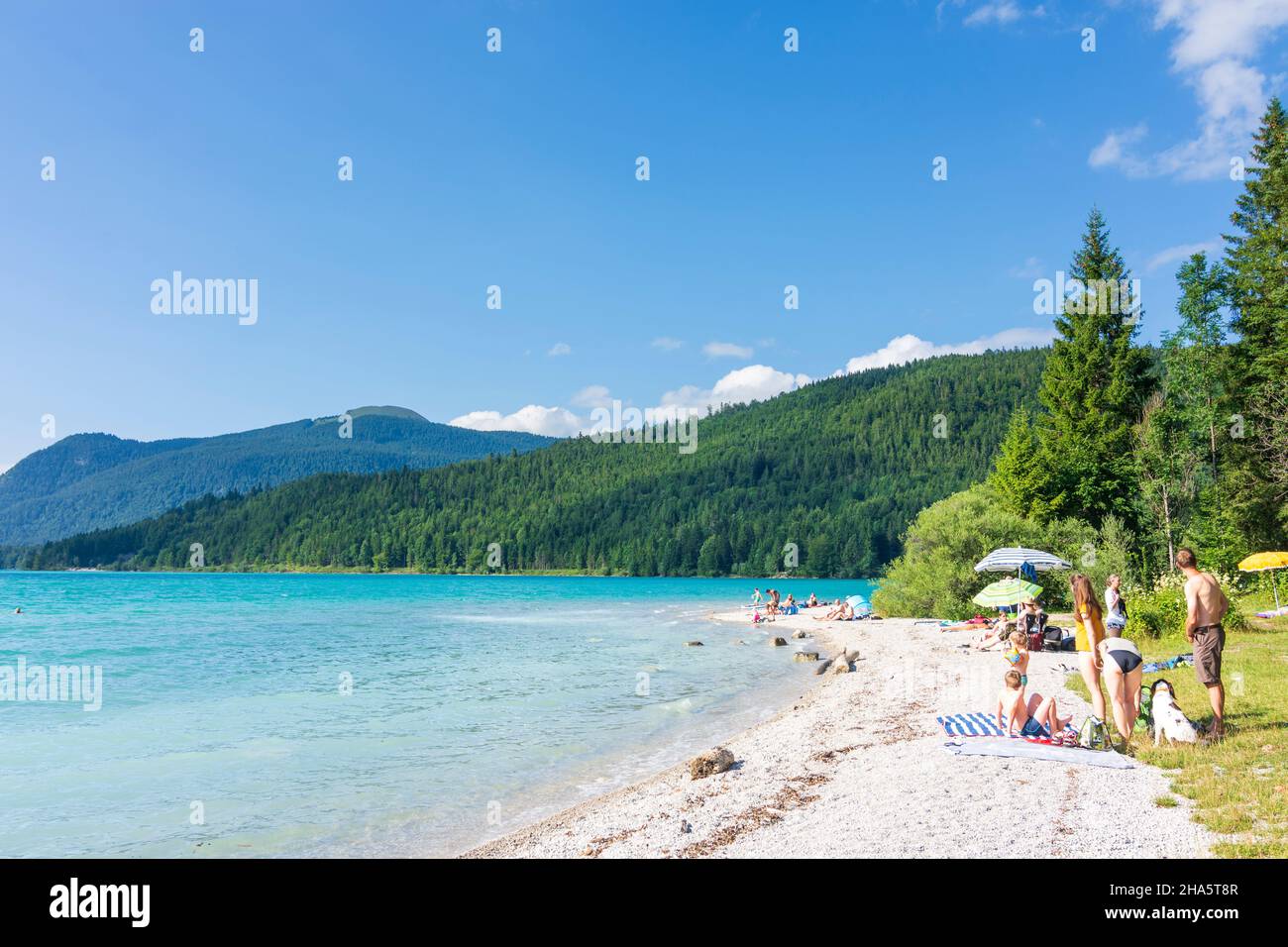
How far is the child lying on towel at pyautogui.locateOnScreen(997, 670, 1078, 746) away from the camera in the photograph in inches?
448

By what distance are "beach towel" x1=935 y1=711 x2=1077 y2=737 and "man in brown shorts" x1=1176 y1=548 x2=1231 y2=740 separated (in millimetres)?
2069

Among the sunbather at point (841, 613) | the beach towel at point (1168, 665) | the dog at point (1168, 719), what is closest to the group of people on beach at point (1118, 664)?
the dog at point (1168, 719)

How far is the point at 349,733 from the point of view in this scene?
60.0 ft

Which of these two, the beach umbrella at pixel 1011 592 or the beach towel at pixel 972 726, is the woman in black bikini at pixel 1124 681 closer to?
the beach towel at pixel 972 726

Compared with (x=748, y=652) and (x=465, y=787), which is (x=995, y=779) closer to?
(x=465, y=787)

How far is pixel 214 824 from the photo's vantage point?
1186cm

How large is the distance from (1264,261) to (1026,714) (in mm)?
→ 33808

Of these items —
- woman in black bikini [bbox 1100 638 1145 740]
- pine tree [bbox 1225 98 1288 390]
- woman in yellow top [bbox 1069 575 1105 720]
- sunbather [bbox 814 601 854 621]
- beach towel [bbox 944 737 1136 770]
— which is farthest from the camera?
sunbather [bbox 814 601 854 621]

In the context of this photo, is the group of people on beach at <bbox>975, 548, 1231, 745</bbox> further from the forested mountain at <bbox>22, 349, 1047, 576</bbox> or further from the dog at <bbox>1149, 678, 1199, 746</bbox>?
the forested mountain at <bbox>22, 349, 1047, 576</bbox>

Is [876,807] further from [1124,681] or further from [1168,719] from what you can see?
[1168,719]

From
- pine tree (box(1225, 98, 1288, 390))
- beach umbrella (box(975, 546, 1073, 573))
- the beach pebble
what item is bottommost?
the beach pebble

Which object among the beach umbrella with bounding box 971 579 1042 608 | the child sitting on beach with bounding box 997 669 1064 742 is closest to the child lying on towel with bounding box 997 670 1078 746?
the child sitting on beach with bounding box 997 669 1064 742
